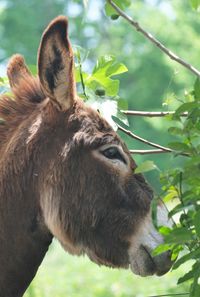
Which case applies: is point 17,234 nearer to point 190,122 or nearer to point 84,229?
point 84,229

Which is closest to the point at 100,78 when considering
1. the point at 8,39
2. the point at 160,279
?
the point at 160,279

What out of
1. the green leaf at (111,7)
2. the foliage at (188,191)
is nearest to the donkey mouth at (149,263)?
the foliage at (188,191)

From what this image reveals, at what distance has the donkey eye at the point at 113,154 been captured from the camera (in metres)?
4.78

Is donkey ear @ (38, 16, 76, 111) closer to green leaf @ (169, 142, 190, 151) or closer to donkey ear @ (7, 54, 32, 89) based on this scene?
donkey ear @ (7, 54, 32, 89)

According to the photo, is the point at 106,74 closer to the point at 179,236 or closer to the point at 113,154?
the point at 113,154

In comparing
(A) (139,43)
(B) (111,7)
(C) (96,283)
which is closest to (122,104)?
(B) (111,7)

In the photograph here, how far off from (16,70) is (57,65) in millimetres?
683

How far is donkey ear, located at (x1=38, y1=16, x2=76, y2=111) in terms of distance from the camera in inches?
183

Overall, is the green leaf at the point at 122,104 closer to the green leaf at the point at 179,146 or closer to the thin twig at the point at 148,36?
the thin twig at the point at 148,36

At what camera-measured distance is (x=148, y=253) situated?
4.59 m

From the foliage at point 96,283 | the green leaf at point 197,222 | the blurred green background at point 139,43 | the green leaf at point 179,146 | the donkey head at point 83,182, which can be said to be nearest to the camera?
the green leaf at point 197,222

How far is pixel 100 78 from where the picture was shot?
4852 mm

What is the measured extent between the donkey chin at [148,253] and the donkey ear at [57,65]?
72 cm

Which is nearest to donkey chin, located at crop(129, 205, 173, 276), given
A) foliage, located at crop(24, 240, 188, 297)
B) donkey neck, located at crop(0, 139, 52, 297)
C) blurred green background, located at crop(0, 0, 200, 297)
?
donkey neck, located at crop(0, 139, 52, 297)
